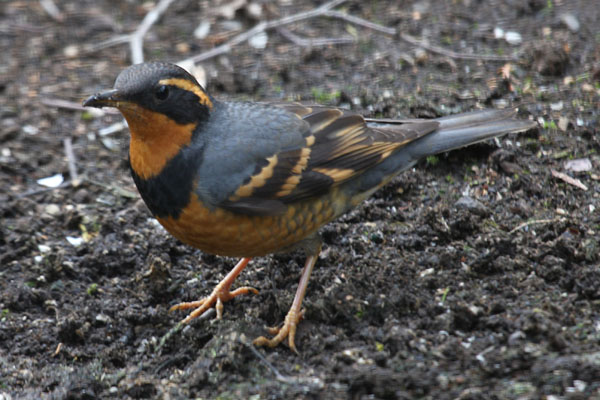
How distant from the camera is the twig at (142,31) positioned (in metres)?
8.44

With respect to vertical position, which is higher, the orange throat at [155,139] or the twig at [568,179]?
the orange throat at [155,139]

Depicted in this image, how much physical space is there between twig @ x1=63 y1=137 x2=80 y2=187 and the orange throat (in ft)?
7.33

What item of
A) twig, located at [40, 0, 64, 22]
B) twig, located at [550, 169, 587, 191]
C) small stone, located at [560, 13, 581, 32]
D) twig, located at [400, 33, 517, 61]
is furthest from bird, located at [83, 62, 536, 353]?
twig, located at [40, 0, 64, 22]

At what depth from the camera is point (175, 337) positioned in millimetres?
5137

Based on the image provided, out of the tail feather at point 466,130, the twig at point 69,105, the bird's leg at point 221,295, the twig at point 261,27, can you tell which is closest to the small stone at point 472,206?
the tail feather at point 466,130

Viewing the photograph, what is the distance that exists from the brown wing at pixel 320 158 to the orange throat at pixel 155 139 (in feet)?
1.55

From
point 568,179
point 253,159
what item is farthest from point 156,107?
point 568,179

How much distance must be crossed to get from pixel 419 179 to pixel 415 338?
2.06 m

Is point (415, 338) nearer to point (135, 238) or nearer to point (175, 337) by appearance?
point (175, 337)

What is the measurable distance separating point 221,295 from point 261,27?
4.11m

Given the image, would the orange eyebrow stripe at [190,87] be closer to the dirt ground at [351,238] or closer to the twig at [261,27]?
the dirt ground at [351,238]

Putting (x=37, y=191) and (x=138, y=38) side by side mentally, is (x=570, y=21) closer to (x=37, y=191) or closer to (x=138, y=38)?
(x=138, y=38)

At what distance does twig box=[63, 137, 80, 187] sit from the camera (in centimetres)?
693

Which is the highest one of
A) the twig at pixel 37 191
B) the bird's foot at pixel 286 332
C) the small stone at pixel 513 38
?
the small stone at pixel 513 38
